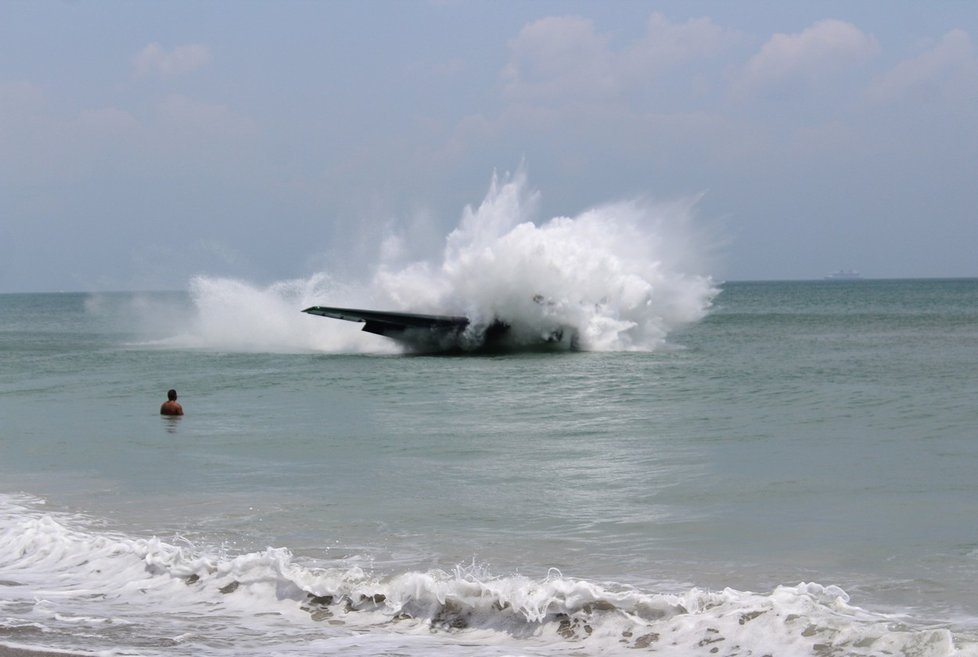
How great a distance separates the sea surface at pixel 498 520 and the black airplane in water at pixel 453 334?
31.9ft

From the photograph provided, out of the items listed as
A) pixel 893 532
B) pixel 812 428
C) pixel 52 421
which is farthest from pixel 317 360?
pixel 893 532

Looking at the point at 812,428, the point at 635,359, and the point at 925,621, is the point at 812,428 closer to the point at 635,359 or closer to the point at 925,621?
the point at 925,621

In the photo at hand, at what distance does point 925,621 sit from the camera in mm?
6496

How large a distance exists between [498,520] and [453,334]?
22128 mm

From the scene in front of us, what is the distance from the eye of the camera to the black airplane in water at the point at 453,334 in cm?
3138

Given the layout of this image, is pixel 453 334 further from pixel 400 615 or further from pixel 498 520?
pixel 400 615

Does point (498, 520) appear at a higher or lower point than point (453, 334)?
lower

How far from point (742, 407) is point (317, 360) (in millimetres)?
14314

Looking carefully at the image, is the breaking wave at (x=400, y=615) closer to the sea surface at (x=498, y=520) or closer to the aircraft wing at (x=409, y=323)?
the sea surface at (x=498, y=520)

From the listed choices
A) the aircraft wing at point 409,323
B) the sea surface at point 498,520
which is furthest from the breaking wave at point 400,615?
the aircraft wing at point 409,323

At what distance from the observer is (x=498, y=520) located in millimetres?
9664

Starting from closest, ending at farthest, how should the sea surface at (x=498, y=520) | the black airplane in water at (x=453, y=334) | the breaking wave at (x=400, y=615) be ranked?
1. the breaking wave at (x=400, y=615)
2. the sea surface at (x=498, y=520)
3. the black airplane in water at (x=453, y=334)

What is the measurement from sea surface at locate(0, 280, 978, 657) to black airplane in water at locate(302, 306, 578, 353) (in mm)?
9727

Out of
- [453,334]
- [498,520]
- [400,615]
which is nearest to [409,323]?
[453,334]
